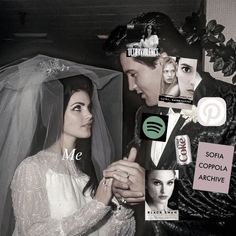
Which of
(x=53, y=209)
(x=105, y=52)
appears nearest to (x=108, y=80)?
(x=105, y=52)

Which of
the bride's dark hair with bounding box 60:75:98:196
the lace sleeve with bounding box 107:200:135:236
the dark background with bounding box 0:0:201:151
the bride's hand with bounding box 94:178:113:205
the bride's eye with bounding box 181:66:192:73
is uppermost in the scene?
the dark background with bounding box 0:0:201:151

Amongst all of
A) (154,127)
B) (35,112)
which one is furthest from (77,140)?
(154,127)

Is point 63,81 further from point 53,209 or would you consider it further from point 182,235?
point 182,235

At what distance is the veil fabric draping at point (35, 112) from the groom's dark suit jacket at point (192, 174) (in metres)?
0.15

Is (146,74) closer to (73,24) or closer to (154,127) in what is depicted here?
(154,127)

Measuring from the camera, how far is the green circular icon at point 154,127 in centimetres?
150

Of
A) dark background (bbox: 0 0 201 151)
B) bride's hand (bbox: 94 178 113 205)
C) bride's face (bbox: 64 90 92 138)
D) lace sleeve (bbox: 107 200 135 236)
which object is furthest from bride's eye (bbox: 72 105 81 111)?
lace sleeve (bbox: 107 200 135 236)

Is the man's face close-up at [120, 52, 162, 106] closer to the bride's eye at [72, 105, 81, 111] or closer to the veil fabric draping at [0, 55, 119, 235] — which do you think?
the veil fabric draping at [0, 55, 119, 235]

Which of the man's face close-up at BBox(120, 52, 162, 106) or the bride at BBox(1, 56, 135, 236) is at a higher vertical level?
the man's face close-up at BBox(120, 52, 162, 106)

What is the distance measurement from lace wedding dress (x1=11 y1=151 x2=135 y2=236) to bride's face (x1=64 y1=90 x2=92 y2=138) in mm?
109

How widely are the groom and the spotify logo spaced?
2 cm

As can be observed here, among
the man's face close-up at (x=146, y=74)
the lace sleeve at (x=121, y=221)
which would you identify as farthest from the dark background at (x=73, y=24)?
the lace sleeve at (x=121, y=221)

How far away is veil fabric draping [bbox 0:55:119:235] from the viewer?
149cm

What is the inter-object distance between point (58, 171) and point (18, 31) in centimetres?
54
